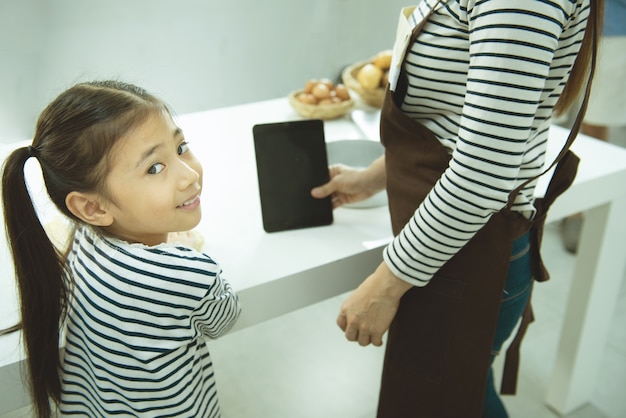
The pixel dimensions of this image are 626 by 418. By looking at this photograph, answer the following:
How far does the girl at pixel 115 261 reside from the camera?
652 millimetres

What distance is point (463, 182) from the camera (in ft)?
1.98

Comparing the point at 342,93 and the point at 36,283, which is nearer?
the point at 36,283

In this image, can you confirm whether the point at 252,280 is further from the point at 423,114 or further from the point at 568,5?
the point at 568,5

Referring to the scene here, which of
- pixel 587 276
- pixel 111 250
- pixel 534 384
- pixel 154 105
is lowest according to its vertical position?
pixel 534 384

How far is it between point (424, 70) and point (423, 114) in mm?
69

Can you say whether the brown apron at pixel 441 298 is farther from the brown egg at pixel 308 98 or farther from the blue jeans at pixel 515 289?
the brown egg at pixel 308 98

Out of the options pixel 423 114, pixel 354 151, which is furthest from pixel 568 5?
pixel 354 151

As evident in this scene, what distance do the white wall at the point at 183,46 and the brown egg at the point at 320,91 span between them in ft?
0.32

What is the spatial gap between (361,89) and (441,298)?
0.72 m

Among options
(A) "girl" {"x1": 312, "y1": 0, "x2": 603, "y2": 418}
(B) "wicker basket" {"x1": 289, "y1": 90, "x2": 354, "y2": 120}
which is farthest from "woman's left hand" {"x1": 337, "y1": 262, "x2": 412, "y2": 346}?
(B) "wicker basket" {"x1": 289, "y1": 90, "x2": 354, "y2": 120}

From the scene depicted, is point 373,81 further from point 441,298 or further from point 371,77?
point 441,298

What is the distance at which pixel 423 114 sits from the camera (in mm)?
715

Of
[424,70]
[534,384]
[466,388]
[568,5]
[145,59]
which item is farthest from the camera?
[534,384]

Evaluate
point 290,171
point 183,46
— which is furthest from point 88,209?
point 183,46
